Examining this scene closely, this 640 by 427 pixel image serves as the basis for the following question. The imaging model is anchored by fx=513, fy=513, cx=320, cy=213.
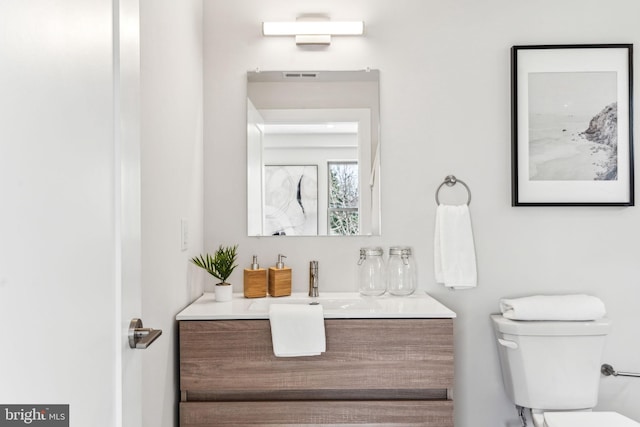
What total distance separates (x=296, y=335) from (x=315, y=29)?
48.7 inches

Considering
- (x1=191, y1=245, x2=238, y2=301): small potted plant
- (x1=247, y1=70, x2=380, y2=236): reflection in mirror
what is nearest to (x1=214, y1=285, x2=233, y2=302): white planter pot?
(x1=191, y1=245, x2=238, y2=301): small potted plant

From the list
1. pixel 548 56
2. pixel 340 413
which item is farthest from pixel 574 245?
pixel 340 413

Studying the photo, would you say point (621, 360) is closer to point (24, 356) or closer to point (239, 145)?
point (239, 145)

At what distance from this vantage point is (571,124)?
2105mm

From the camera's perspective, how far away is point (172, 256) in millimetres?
1628

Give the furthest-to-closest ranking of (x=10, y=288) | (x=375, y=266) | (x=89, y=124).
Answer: (x=375, y=266) < (x=89, y=124) < (x=10, y=288)

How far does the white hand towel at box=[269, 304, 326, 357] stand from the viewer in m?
1.62

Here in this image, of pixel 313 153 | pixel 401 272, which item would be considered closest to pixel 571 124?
pixel 401 272

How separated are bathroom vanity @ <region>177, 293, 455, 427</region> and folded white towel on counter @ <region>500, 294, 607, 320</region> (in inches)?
15.6

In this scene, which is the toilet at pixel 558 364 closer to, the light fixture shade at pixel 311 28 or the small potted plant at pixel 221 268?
the small potted plant at pixel 221 268

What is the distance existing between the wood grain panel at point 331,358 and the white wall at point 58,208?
81cm

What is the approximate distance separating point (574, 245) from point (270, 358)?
1.34 metres

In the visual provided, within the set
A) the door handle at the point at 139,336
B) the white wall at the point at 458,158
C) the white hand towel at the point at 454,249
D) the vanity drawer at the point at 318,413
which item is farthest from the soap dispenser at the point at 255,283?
the door handle at the point at 139,336

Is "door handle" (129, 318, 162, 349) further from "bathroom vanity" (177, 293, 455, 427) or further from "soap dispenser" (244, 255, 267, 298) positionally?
"soap dispenser" (244, 255, 267, 298)
